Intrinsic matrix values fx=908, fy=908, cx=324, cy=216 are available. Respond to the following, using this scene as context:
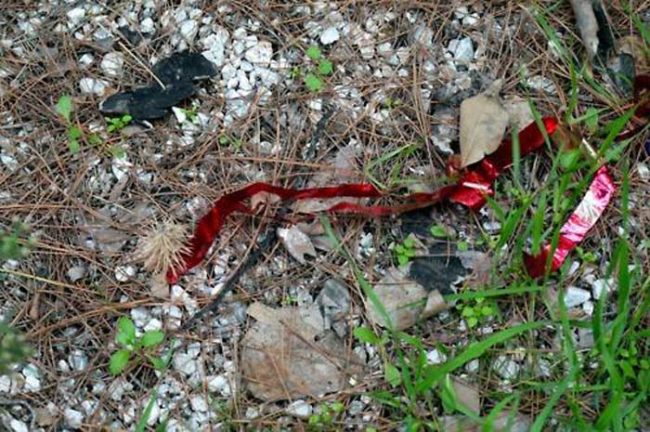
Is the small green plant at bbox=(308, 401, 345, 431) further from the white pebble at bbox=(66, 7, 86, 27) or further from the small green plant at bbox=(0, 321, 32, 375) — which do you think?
the white pebble at bbox=(66, 7, 86, 27)

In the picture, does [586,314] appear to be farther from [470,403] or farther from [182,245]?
[182,245]

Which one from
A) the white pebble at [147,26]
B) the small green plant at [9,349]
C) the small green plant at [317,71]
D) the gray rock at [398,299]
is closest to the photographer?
the small green plant at [9,349]

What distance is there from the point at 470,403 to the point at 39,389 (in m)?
0.95

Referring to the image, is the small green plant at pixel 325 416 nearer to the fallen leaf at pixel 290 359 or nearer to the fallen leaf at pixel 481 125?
the fallen leaf at pixel 290 359

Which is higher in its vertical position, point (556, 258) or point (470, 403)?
point (556, 258)

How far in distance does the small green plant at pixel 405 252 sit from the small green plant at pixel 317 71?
482 mm

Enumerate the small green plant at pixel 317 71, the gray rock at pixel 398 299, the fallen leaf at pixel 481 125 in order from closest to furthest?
the gray rock at pixel 398 299
the fallen leaf at pixel 481 125
the small green plant at pixel 317 71

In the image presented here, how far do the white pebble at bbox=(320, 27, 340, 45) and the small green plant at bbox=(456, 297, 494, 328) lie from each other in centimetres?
81

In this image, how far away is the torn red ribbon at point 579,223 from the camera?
2082 mm

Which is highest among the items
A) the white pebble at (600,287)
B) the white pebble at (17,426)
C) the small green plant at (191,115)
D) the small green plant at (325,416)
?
the small green plant at (191,115)

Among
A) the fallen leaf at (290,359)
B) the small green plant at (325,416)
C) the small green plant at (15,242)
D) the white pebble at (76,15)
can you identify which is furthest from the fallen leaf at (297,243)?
the white pebble at (76,15)

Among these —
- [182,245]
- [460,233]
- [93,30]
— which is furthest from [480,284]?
[93,30]

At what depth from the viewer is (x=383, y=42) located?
2.41 metres

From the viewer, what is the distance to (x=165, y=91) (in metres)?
2.33
